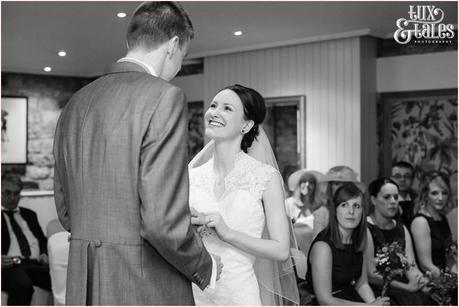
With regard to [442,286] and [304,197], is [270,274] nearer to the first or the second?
[442,286]

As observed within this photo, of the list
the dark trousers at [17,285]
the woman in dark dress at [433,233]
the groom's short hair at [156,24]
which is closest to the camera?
the groom's short hair at [156,24]

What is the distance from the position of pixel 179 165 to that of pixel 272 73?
7256 mm

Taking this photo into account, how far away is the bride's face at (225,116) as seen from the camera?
8.75 feet

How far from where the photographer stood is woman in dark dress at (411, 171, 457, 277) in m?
4.88

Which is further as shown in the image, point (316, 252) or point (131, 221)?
point (316, 252)

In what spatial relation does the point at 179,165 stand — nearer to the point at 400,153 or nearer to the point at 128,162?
the point at 128,162

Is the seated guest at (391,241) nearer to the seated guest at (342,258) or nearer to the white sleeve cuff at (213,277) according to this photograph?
the seated guest at (342,258)

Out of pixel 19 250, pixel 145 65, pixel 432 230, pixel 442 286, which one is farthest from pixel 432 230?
pixel 145 65

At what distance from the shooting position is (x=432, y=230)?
4.99 meters

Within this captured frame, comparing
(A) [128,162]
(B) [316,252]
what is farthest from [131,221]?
(B) [316,252]

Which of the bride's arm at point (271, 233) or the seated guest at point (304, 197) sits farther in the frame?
the seated guest at point (304, 197)

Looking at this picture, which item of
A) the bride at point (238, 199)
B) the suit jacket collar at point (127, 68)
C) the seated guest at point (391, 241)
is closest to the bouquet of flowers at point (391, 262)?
the seated guest at point (391, 241)

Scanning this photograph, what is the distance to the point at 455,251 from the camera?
188 inches

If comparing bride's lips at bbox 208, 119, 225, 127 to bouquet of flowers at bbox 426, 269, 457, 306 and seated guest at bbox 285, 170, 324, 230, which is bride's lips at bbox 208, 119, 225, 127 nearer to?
bouquet of flowers at bbox 426, 269, 457, 306
